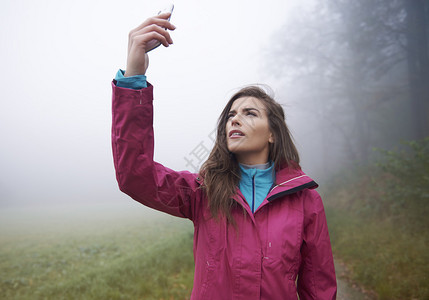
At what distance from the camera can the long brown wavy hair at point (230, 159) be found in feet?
5.14

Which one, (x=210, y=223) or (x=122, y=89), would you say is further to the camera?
(x=210, y=223)

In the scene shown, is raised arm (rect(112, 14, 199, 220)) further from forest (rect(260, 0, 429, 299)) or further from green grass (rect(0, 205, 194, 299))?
forest (rect(260, 0, 429, 299))

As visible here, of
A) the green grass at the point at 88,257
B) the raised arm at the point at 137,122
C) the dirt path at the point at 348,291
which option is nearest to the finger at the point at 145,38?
the raised arm at the point at 137,122

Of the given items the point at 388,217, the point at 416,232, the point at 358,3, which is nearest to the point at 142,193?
the point at 416,232

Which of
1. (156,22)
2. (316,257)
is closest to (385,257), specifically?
(316,257)

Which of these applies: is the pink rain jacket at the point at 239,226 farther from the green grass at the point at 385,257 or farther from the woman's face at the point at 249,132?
the green grass at the point at 385,257

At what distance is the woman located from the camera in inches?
47.1

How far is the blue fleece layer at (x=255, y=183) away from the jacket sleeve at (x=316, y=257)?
0.99 ft

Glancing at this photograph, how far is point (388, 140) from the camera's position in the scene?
27.0 feet

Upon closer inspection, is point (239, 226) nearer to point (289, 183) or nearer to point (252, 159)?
point (289, 183)

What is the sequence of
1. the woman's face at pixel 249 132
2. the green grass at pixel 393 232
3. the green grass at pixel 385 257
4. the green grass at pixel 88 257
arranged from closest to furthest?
1. the woman's face at pixel 249 132
2. the green grass at pixel 88 257
3. the green grass at pixel 385 257
4. the green grass at pixel 393 232

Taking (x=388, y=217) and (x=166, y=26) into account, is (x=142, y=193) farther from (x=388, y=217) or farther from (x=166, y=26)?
(x=388, y=217)

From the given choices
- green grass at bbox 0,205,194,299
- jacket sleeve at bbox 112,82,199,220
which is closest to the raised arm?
jacket sleeve at bbox 112,82,199,220

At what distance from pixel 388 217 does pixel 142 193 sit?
6.35 m
